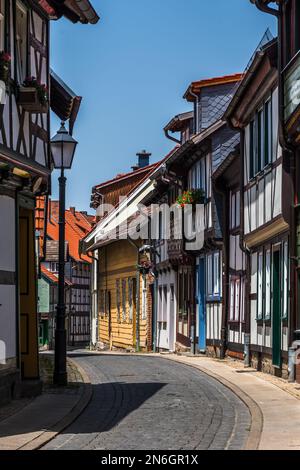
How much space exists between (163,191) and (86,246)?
13805mm

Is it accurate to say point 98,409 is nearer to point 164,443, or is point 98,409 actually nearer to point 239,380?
point 164,443

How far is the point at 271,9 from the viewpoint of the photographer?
62.8 feet

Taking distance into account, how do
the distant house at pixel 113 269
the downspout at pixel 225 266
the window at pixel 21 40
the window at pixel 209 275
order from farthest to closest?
the distant house at pixel 113 269 → the window at pixel 209 275 → the downspout at pixel 225 266 → the window at pixel 21 40

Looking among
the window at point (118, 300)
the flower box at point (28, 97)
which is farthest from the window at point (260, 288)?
the window at point (118, 300)

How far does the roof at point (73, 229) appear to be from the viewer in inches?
3059

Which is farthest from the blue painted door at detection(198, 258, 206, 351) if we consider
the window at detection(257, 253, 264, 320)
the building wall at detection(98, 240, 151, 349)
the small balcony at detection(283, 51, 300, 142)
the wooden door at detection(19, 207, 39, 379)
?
the wooden door at detection(19, 207, 39, 379)

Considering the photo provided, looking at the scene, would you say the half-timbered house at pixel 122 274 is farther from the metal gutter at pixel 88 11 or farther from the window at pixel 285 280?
the metal gutter at pixel 88 11

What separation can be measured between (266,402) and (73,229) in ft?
221

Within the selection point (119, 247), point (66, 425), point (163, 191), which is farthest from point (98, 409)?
point (119, 247)

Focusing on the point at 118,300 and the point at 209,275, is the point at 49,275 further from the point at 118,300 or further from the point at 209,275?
the point at 209,275

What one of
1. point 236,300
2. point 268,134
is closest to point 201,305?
point 236,300

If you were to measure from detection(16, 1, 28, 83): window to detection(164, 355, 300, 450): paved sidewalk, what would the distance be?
241 inches

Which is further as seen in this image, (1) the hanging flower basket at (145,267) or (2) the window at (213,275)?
(1) the hanging flower basket at (145,267)

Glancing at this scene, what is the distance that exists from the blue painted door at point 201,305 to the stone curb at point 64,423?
12.3 meters
